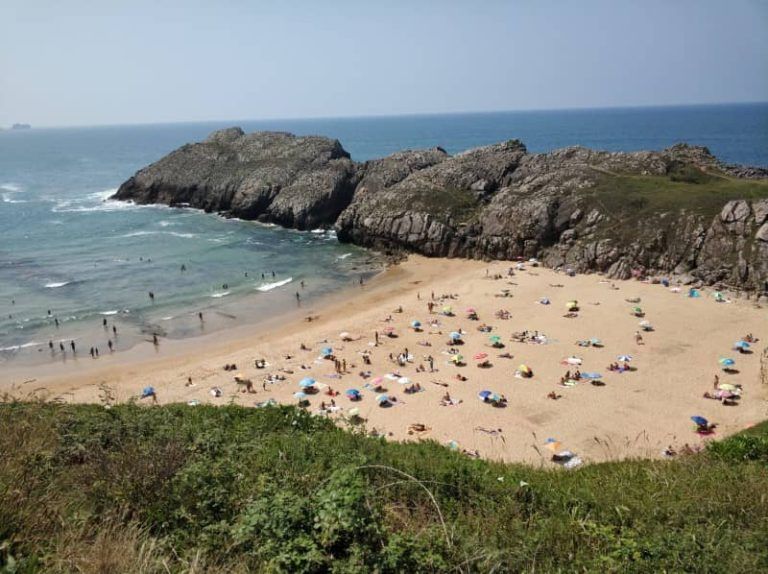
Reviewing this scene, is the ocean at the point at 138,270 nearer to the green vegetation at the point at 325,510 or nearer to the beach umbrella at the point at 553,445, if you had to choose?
the beach umbrella at the point at 553,445

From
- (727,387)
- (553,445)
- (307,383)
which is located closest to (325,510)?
(553,445)

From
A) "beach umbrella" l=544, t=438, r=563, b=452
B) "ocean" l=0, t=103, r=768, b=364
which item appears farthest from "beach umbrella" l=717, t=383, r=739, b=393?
"ocean" l=0, t=103, r=768, b=364

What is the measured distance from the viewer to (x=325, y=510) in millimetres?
7738

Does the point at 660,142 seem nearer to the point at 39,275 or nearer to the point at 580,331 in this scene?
the point at 580,331

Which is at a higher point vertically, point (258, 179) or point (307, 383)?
point (258, 179)

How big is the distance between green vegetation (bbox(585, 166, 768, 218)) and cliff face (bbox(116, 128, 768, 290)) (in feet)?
0.55

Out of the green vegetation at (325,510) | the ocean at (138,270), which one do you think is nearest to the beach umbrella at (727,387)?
the green vegetation at (325,510)

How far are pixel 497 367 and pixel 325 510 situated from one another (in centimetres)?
2453

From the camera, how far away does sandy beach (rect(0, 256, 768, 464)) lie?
24.5m

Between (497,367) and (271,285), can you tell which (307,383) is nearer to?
(497,367)

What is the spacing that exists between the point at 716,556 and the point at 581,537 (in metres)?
2.07

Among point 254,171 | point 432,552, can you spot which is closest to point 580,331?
point 432,552

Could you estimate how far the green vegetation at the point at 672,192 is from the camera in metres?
Result: 47.2

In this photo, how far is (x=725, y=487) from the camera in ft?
37.6
